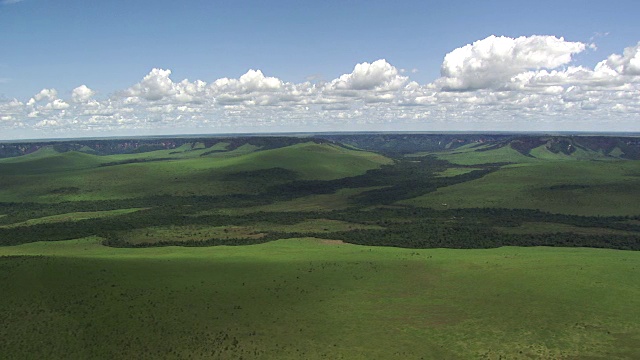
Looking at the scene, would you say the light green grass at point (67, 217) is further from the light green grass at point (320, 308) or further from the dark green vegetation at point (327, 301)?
the light green grass at point (320, 308)

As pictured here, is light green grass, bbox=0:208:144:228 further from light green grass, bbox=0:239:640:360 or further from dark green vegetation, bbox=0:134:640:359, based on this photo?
light green grass, bbox=0:239:640:360

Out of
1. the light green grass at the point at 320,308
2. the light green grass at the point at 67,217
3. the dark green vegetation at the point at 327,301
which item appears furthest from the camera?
the light green grass at the point at 67,217

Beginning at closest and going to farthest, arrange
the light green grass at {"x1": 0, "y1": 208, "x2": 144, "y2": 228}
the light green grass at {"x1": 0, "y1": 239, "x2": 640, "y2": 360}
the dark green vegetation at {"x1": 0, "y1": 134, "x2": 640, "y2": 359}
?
the light green grass at {"x1": 0, "y1": 239, "x2": 640, "y2": 360} → the dark green vegetation at {"x1": 0, "y1": 134, "x2": 640, "y2": 359} → the light green grass at {"x1": 0, "y1": 208, "x2": 144, "y2": 228}

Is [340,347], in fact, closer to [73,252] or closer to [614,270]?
[614,270]

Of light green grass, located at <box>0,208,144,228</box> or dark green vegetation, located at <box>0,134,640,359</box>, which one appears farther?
light green grass, located at <box>0,208,144,228</box>

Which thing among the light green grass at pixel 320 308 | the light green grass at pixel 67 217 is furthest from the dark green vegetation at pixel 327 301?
the light green grass at pixel 67 217

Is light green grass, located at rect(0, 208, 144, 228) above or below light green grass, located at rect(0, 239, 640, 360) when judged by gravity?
below

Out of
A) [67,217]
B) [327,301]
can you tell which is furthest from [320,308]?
[67,217]

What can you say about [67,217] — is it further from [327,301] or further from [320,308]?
[320,308]

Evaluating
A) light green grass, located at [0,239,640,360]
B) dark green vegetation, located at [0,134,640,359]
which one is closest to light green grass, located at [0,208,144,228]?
dark green vegetation, located at [0,134,640,359]
